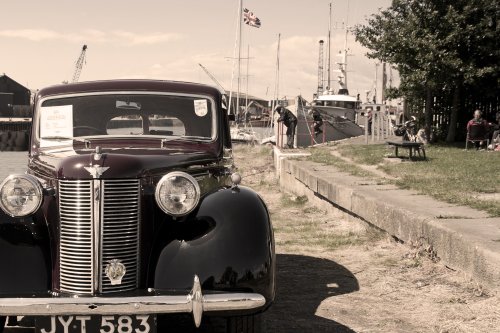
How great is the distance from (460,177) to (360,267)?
4403mm

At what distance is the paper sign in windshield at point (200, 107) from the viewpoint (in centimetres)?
529

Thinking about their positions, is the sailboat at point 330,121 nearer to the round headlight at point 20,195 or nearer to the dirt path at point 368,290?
the dirt path at point 368,290

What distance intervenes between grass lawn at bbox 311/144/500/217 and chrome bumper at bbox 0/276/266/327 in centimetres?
427

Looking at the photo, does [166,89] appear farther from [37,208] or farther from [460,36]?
[460,36]

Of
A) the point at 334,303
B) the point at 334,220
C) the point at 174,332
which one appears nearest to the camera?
the point at 174,332

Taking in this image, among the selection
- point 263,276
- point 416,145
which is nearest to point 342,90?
point 416,145

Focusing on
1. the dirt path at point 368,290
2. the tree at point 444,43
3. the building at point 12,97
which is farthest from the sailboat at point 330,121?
the building at point 12,97

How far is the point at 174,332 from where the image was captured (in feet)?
14.9

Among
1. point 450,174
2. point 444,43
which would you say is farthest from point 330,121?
point 450,174

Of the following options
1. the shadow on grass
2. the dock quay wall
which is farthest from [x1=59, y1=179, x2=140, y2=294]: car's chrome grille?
the dock quay wall

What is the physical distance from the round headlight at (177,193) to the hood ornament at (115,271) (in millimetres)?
430

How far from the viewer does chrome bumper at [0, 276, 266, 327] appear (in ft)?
10.6

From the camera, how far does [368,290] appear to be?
18.3ft

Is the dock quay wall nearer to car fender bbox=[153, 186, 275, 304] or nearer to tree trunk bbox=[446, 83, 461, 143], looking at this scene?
car fender bbox=[153, 186, 275, 304]
